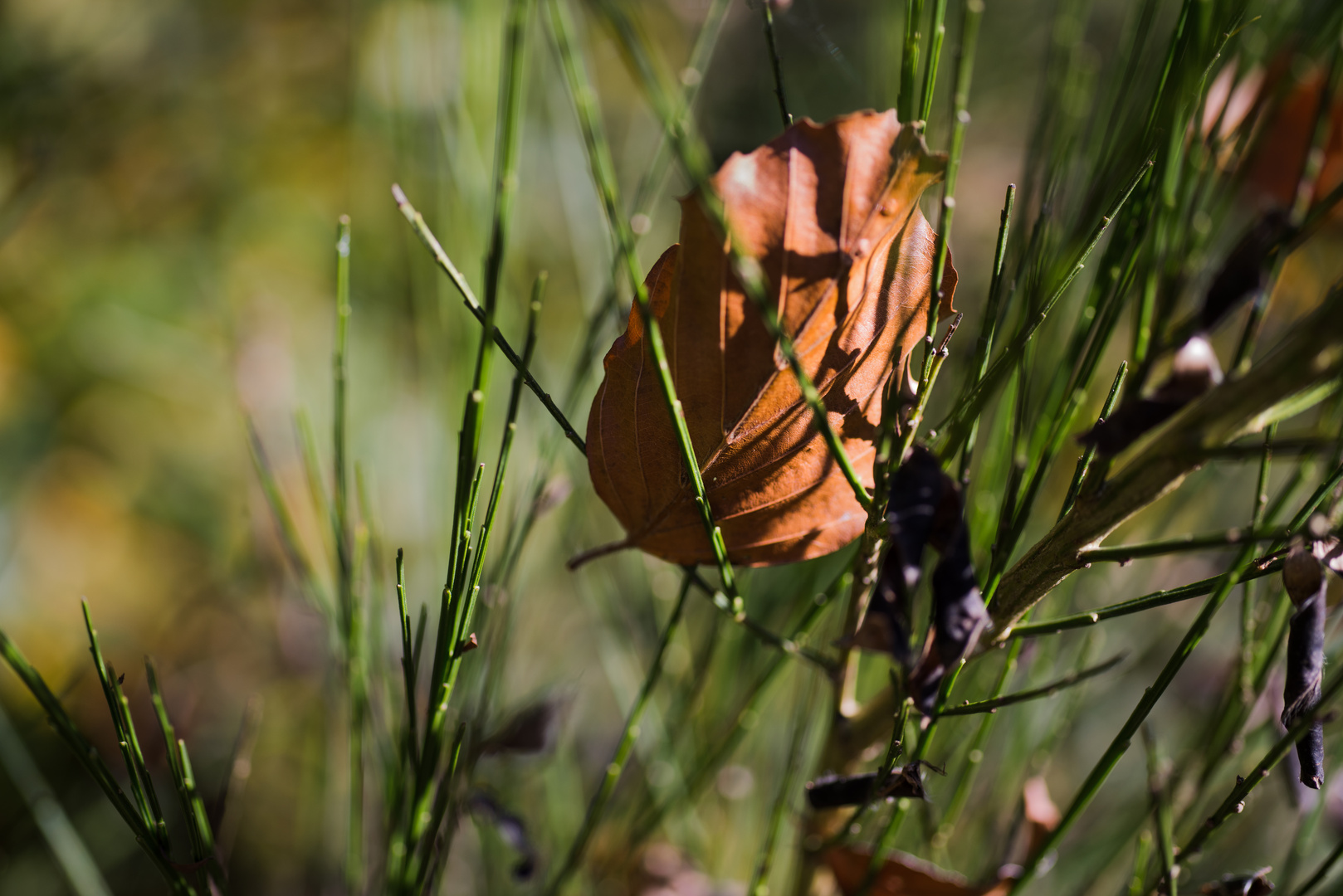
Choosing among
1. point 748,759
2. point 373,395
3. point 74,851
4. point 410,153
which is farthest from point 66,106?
point 748,759

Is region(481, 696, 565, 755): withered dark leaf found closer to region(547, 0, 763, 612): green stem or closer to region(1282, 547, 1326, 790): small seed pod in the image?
region(547, 0, 763, 612): green stem

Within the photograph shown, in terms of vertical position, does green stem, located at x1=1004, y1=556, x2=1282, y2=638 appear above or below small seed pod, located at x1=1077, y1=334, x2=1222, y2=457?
below

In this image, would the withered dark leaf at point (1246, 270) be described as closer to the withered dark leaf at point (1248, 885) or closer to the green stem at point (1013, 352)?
the green stem at point (1013, 352)

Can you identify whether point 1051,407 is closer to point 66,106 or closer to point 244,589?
point 244,589

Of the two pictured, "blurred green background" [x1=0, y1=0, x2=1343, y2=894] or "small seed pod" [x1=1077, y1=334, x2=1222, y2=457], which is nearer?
"small seed pod" [x1=1077, y1=334, x2=1222, y2=457]

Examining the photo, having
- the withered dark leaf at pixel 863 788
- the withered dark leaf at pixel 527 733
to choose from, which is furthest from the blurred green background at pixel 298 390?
the withered dark leaf at pixel 863 788

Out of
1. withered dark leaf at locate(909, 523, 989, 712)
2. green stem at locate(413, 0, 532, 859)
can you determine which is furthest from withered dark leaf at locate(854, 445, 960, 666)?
green stem at locate(413, 0, 532, 859)

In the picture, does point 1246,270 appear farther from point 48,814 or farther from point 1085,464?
point 48,814

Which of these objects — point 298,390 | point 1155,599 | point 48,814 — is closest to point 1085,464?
point 1155,599
